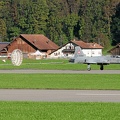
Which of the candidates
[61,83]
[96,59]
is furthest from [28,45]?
[61,83]

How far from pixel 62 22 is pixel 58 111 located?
14604 centimetres

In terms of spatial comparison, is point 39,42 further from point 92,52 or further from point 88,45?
point 92,52

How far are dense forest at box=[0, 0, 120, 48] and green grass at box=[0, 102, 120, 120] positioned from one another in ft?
451

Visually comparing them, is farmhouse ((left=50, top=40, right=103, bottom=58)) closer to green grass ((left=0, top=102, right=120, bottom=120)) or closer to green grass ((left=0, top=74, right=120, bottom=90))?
green grass ((left=0, top=74, right=120, bottom=90))

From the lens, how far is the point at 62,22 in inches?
6260

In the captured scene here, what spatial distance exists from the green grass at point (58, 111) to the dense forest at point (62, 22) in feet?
451

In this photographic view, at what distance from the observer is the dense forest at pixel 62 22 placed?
154275mm

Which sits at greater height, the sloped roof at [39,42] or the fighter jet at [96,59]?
the sloped roof at [39,42]

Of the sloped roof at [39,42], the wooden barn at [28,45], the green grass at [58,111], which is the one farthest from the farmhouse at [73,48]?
the green grass at [58,111]

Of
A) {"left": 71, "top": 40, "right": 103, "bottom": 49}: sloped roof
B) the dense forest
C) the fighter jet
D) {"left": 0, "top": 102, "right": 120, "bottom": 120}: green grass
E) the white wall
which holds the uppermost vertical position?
the dense forest

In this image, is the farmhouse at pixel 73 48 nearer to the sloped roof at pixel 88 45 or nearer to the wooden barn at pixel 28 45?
the sloped roof at pixel 88 45

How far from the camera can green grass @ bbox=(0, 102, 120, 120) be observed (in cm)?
1248

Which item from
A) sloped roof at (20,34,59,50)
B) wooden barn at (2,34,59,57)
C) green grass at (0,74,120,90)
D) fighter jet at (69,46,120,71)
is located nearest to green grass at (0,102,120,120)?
green grass at (0,74,120,90)

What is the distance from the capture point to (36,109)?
45.9 ft
